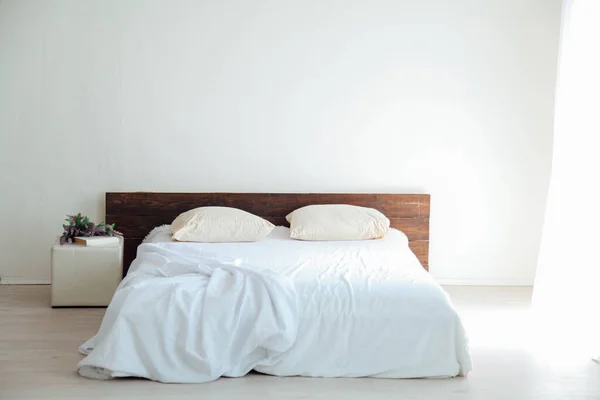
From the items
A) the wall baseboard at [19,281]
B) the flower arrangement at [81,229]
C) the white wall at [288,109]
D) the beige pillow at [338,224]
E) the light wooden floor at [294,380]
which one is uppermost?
the white wall at [288,109]

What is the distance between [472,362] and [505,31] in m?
2.80

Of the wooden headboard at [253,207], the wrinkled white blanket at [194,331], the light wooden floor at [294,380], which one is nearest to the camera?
the light wooden floor at [294,380]

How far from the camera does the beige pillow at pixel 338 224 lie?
4.77 meters

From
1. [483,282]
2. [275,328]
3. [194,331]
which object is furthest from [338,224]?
[194,331]

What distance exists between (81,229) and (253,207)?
4.00 ft

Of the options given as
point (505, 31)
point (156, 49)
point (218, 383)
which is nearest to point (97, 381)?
point (218, 383)

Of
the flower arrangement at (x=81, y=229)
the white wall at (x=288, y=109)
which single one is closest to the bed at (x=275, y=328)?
the flower arrangement at (x=81, y=229)

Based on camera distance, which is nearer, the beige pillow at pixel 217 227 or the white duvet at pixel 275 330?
the white duvet at pixel 275 330

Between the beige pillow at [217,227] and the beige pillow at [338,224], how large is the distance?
228 mm

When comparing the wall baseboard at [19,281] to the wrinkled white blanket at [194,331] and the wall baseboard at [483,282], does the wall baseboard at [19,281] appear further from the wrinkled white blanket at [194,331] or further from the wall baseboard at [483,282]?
the wall baseboard at [483,282]

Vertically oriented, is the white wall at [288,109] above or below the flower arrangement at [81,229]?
above

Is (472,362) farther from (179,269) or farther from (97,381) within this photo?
(97,381)

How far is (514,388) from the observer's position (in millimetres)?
3297

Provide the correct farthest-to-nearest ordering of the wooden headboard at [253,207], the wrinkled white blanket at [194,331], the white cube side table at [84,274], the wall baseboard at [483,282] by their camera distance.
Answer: the wall baseboard at [483,282]
the wooden headboard at [253,207]
the white cube side table at [84,274]
the wrinkled white blanket at [194,331]
